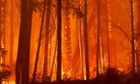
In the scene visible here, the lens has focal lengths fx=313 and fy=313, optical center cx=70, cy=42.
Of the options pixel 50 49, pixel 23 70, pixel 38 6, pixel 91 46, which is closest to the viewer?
pixel 38 6

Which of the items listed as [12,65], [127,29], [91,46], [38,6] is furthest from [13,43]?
[38,6]

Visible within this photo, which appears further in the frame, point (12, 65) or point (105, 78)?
point (12, 65)

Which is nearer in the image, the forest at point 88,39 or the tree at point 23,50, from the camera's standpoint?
the tree at point 23,50

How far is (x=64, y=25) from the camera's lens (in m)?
13.1

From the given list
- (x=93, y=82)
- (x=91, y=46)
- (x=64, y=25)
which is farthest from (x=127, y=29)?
(x=93, y=82)

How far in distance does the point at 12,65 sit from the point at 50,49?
2.59 m

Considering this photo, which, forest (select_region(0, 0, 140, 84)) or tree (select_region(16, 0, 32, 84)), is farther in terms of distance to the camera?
forest (select_region(0, 0, 140, 84))

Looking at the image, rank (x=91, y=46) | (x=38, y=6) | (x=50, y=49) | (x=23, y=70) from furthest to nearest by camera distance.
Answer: (x=91, y=46)
(x=50, y=49)
(x=23, y=70)
(x=38, y=6)

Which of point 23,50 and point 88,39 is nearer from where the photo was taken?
point 23,50

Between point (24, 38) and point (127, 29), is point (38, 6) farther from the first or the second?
point (127, 29)

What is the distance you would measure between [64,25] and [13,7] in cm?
238

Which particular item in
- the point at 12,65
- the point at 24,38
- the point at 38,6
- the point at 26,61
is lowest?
the point at 12,65

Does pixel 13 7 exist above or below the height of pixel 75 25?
above

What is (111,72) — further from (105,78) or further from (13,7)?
(13,7)
